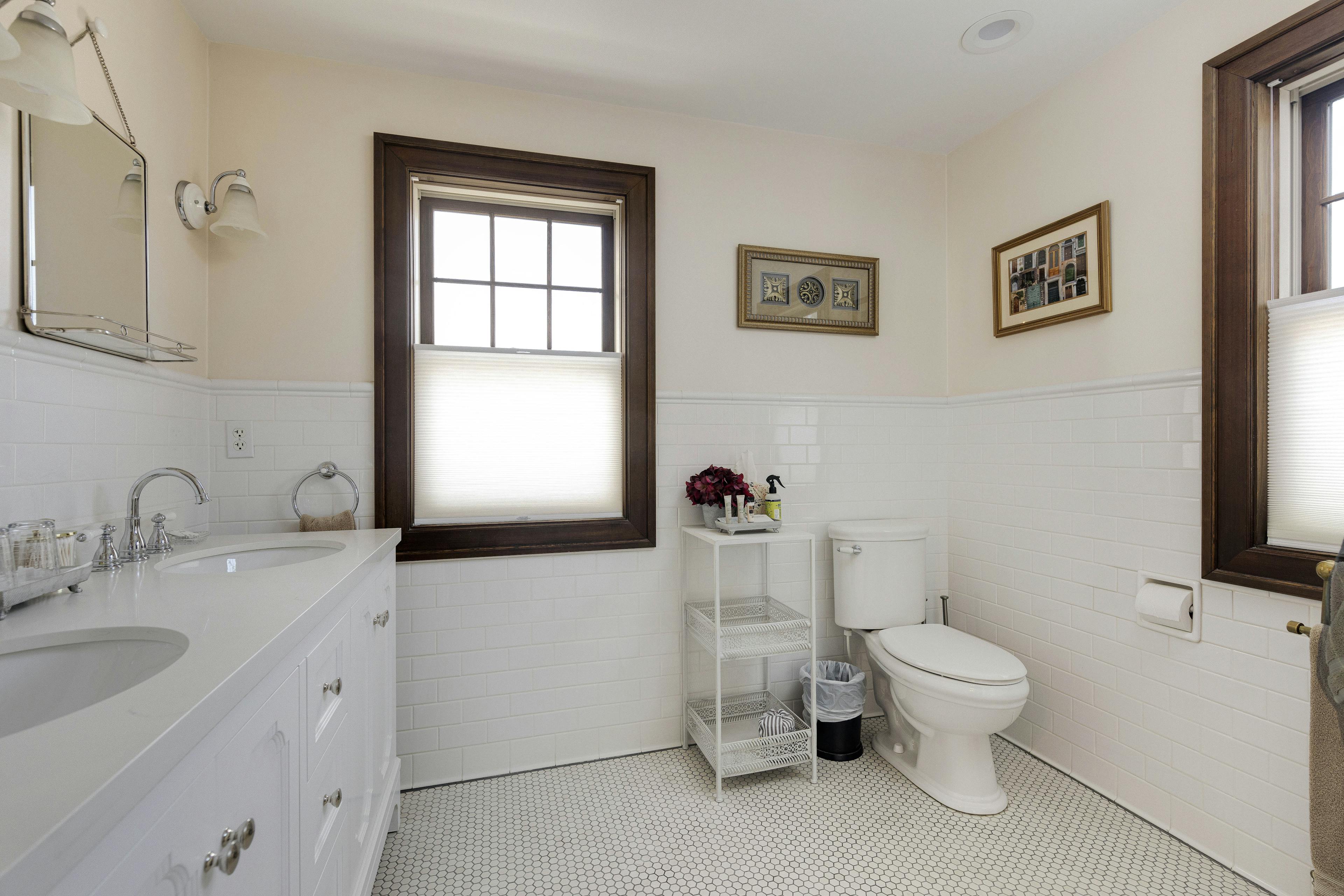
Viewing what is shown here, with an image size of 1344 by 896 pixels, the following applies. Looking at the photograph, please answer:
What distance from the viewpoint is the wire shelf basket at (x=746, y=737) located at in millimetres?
2141

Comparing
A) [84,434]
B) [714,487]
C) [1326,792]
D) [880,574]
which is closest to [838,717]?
[880,574]

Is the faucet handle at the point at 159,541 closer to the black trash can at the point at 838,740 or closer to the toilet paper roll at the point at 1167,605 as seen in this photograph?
the black trash can at the point at 838,740

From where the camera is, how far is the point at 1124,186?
2.03m

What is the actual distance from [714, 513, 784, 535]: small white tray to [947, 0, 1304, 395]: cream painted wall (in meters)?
1.12

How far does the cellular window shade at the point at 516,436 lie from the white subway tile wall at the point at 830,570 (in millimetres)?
186

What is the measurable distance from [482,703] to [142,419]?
136 centimetres

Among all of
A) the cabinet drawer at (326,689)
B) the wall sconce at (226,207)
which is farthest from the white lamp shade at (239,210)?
the cabinet drawer at (326,689)

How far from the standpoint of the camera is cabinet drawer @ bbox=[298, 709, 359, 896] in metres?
1.02

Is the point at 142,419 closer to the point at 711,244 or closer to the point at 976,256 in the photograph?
the point at 711,244

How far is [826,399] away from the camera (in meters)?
2.62

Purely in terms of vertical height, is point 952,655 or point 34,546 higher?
point 34,546

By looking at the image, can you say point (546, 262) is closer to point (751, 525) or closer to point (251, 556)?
point (751, 525)

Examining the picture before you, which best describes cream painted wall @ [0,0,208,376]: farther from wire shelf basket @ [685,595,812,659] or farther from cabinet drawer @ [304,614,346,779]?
wire shelf basket @ [685,595,812,659]

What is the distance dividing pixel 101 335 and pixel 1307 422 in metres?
2.92
